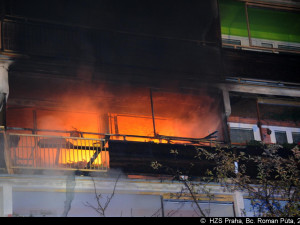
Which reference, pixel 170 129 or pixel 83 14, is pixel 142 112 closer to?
pixel 170 129

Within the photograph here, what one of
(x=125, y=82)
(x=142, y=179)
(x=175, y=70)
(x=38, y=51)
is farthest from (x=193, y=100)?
(x=38, y=51)

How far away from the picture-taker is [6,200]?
13828mm

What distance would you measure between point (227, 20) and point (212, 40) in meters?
1.91

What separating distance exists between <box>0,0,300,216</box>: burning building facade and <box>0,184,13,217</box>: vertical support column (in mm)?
302

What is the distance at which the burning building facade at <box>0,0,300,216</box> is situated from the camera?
15633 mm

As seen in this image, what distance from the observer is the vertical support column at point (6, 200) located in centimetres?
1364

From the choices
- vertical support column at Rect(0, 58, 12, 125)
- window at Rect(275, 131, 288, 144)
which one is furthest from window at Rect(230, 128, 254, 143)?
vertical support column at Rect(0, 58, 12, 125)

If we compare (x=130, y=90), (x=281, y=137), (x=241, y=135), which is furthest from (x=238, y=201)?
(x=281, y=137)

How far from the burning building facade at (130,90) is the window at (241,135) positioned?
40mm

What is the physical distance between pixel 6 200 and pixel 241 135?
926cm

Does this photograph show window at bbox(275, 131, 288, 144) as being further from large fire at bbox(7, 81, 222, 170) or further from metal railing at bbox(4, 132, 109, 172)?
metal railing at bbox(4, 132, 109, 172)

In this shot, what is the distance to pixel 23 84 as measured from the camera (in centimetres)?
1702

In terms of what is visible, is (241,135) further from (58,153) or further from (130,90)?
(58,153)

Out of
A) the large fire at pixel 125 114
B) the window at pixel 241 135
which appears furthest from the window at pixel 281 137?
the large fire at pixel 125 114
